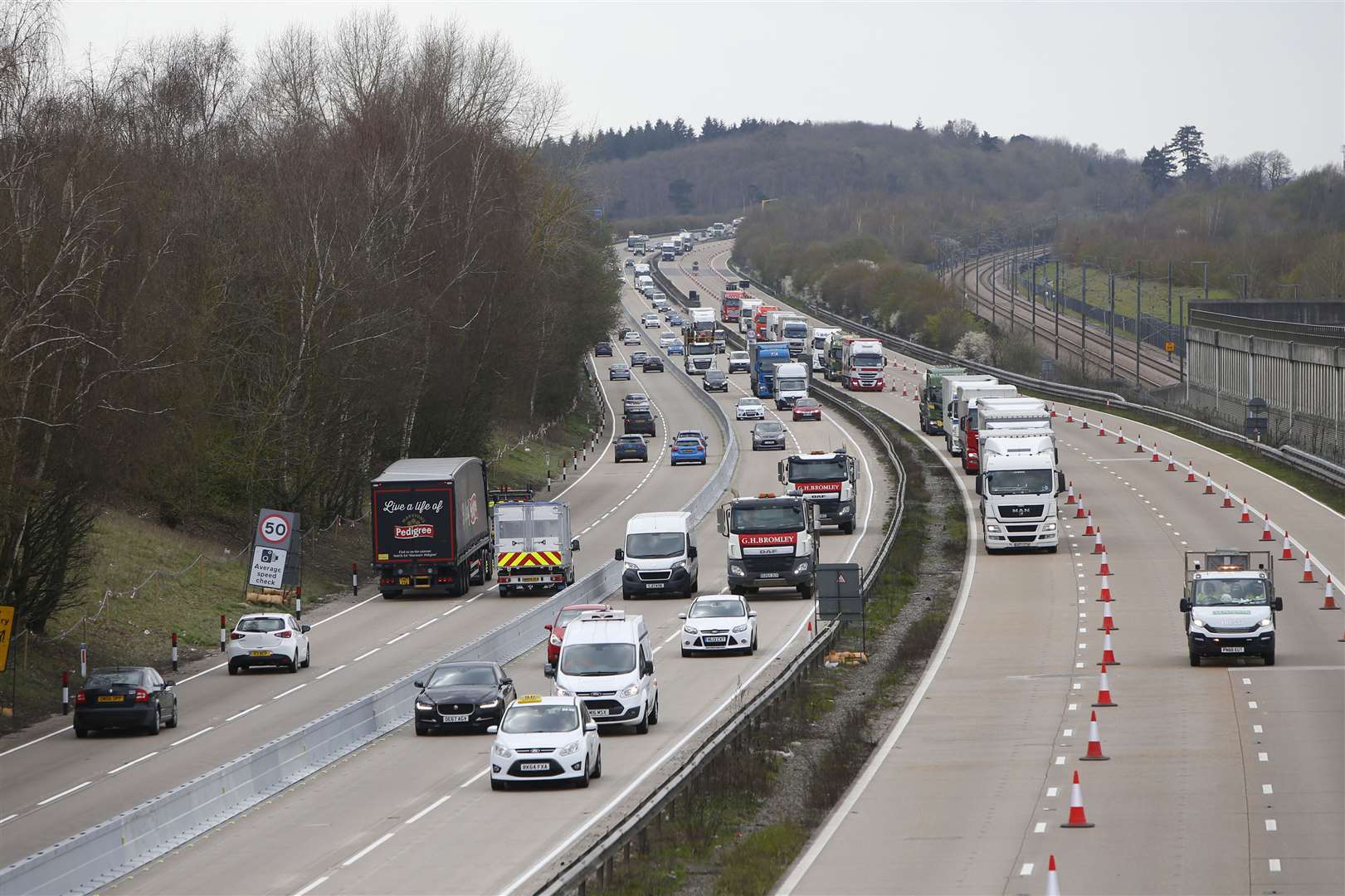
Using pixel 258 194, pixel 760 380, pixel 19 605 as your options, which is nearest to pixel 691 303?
pixel 760 380

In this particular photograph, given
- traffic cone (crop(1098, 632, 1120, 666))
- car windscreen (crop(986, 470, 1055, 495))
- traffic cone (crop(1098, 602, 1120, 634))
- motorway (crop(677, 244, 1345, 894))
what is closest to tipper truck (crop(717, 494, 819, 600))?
motorway (crop(677, 244, 1345, 894))

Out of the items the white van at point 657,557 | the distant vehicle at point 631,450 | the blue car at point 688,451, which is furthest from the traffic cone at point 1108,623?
the distant vehicle at point 631,450

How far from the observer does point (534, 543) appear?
48.6 m

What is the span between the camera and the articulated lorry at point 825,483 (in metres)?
58.4

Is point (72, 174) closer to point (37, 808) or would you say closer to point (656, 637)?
point (37, 808)

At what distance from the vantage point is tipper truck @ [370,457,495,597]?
157 feet

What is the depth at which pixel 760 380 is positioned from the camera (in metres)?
114

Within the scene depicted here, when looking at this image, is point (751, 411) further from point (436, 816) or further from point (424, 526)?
point (436, 816)

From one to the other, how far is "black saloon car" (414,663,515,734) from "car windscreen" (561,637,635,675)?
1390 millimetres

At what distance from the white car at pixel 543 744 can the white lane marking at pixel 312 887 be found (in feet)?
17.1

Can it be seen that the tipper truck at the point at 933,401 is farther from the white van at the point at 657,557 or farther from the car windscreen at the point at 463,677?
the car windscreen at the point at 463,677

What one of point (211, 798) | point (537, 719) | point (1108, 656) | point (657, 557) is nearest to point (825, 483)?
point (657, 557)

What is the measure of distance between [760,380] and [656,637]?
237ft

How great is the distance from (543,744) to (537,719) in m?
0.38
